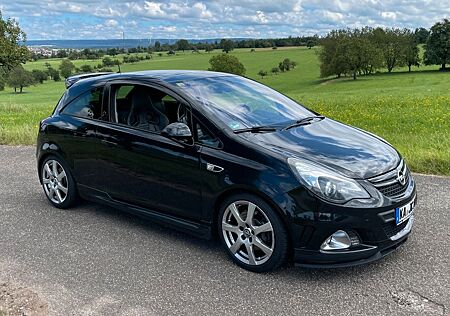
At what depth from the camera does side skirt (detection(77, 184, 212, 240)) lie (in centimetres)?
410

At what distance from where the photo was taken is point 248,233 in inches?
148

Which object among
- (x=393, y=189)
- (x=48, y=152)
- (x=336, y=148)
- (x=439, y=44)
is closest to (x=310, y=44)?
(x=439, y=44)

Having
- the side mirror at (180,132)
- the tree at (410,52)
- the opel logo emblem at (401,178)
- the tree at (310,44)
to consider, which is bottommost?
the opel logo emblem at (401,178)

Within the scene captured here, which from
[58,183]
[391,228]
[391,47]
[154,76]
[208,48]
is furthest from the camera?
[208,48]

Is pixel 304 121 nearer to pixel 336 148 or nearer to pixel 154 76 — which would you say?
pixel 336 148

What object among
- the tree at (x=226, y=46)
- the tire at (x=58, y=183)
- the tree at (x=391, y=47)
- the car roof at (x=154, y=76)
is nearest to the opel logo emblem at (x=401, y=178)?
the car roof at (x=154, y=76)

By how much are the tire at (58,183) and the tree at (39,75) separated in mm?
80620

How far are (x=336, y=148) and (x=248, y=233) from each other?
1.02 metres

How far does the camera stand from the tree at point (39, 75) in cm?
8005

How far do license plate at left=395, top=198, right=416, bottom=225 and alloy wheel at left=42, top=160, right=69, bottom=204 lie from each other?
3.63m

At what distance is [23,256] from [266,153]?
245cm

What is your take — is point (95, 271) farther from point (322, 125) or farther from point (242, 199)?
point (322, 125)

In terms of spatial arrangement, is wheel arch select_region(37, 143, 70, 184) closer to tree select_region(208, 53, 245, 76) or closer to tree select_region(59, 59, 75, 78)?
tree select_region(59, 59, 75, 78)

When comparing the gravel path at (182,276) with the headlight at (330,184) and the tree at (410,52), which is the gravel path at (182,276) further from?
the tree at (410,52)
